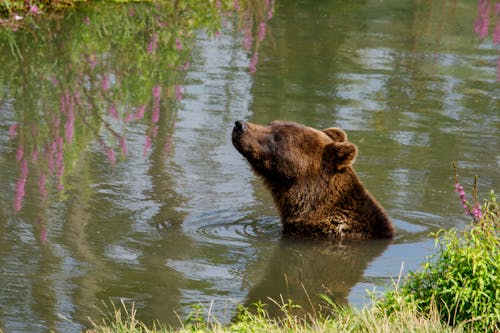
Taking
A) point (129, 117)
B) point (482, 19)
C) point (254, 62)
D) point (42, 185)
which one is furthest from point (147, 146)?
point (482, 19)

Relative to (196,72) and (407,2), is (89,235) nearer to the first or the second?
(196,72)

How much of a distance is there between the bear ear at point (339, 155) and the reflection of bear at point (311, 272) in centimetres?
66

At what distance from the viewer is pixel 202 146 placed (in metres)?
10.6

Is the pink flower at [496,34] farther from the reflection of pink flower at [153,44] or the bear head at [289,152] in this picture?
the bear head at [289,152]

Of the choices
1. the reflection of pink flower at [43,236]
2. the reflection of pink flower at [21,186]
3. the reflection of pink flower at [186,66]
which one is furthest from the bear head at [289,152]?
the reflection of pink flower at [186,66]

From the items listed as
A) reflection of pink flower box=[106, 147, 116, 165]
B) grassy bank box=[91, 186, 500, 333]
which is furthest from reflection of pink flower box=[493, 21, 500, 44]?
grassy bank box=[91, 186, 500, 333]

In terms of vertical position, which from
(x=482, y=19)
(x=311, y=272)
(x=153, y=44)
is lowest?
(x=311, y=272)

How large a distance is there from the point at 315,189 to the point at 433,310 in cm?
268

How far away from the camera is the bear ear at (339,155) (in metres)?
8.17

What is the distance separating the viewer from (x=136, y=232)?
8.05 meters

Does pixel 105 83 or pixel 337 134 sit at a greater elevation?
pixel 337 134

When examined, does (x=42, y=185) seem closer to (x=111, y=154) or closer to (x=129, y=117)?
(x=111, y=154)

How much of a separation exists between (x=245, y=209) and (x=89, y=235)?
1712 mm

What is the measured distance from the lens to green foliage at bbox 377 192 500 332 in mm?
5777
